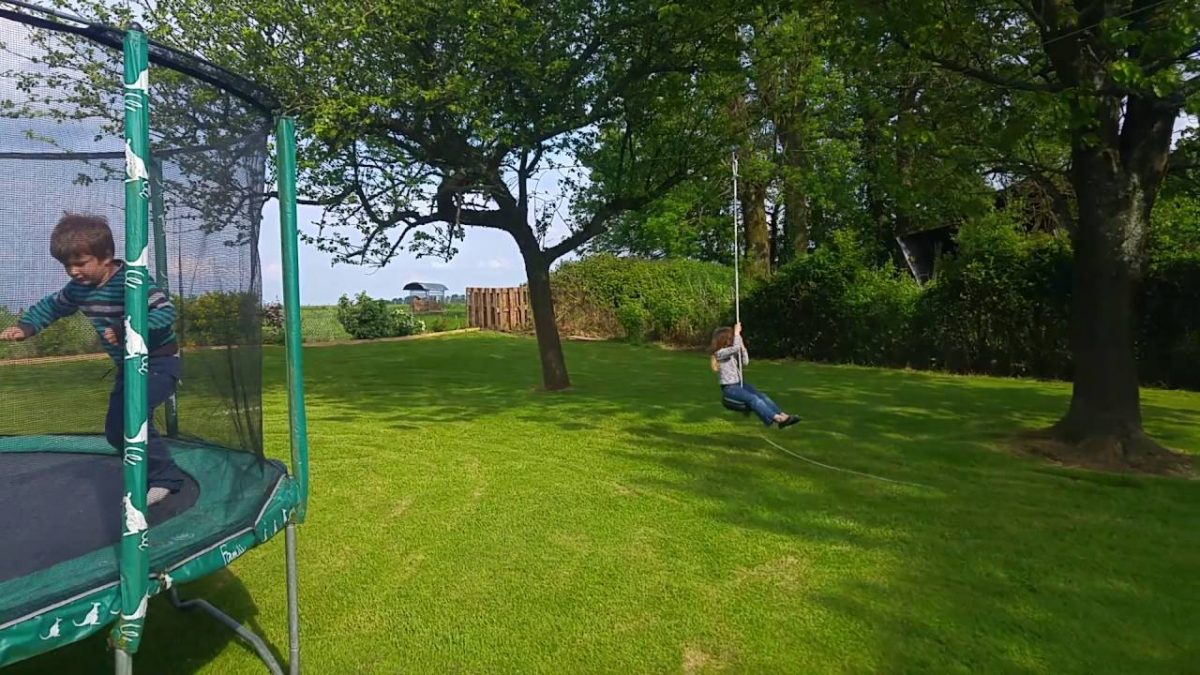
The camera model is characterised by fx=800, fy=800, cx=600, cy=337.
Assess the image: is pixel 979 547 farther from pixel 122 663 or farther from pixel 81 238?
pixel 81 238

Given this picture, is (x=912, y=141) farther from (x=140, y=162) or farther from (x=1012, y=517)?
(x=140, y=162)

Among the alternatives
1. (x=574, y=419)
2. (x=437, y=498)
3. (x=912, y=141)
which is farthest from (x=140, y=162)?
(x=574, y=419)

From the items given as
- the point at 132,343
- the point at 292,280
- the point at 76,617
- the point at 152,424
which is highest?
the point at 292,280

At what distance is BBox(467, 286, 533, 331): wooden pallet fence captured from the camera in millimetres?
27281

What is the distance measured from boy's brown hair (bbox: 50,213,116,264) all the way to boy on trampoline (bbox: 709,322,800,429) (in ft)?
16.2

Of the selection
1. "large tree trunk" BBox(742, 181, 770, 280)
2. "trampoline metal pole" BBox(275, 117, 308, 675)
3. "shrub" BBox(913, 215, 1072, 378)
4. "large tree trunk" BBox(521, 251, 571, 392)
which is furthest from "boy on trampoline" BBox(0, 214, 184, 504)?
"large tree trunk" BBox(742, 181, 770, 280)

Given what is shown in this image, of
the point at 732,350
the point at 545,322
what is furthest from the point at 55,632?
the point at 545,322

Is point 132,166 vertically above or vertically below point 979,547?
above

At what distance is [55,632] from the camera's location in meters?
2.04

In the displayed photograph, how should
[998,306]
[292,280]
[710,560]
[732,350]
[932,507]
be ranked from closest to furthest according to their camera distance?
[292,280] < [710,560] < [932,507] < [732,350] < [998,306]

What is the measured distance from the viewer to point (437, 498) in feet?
18.9

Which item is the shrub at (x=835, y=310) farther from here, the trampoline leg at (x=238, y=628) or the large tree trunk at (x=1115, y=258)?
the trampoline leg at (x=238, y=628)

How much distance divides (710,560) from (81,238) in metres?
3.29

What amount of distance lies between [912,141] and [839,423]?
10.5 ft
